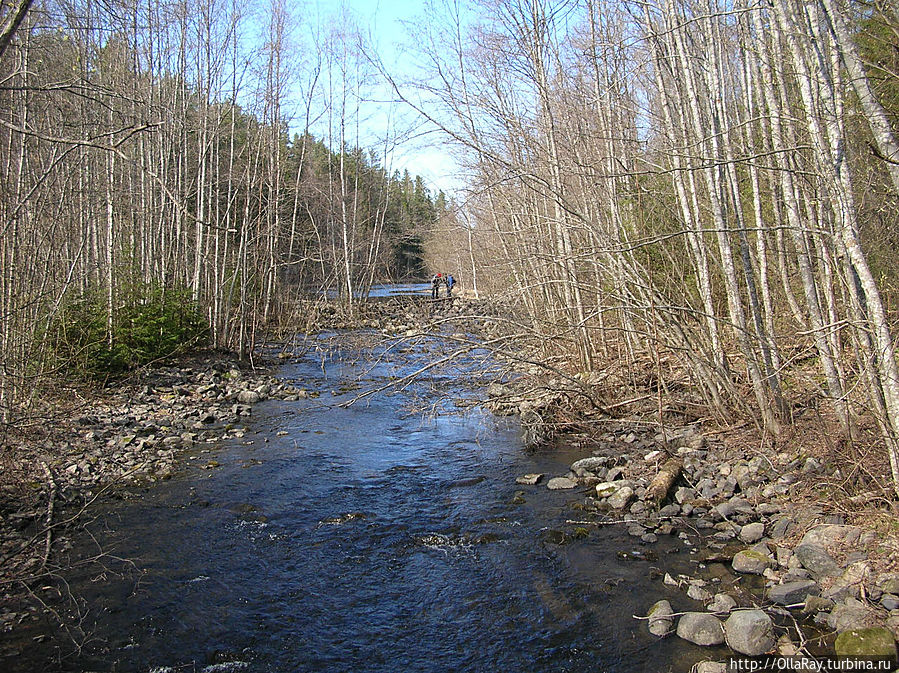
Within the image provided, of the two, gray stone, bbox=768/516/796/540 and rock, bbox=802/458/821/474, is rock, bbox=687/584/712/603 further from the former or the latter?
rock, bbox=802/458/821/474

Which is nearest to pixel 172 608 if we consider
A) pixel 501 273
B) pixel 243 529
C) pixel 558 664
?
pixel 243 529

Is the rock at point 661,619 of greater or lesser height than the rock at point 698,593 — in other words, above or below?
below

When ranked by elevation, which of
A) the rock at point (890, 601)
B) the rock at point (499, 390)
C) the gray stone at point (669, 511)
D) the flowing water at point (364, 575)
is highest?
the rock at point (499, 390)

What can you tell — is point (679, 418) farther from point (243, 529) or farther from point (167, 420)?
point (167, 420)

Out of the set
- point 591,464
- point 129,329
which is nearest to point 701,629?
point 591,464

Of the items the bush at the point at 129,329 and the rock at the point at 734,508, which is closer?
the rock at the point at 734,508

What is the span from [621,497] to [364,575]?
2.71 meters

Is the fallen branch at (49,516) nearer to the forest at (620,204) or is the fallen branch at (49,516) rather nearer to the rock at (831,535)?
the forest at (620,204)

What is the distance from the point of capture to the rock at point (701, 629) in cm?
420

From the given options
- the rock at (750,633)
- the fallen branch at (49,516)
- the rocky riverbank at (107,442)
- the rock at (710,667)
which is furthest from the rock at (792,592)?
the fallen branch at (49,516)

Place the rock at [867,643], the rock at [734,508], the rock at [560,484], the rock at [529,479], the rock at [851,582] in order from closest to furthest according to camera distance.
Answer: the rock at [867,643]
the rock at [851,582]
the rock at [734,508]
the rock at [560,484]
the rock at [529,479]

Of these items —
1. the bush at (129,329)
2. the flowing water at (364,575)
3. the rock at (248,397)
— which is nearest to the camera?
the flowing water at (364,575)

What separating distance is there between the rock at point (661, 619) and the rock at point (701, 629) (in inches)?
2.6

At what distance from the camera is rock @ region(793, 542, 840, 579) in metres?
4.64
